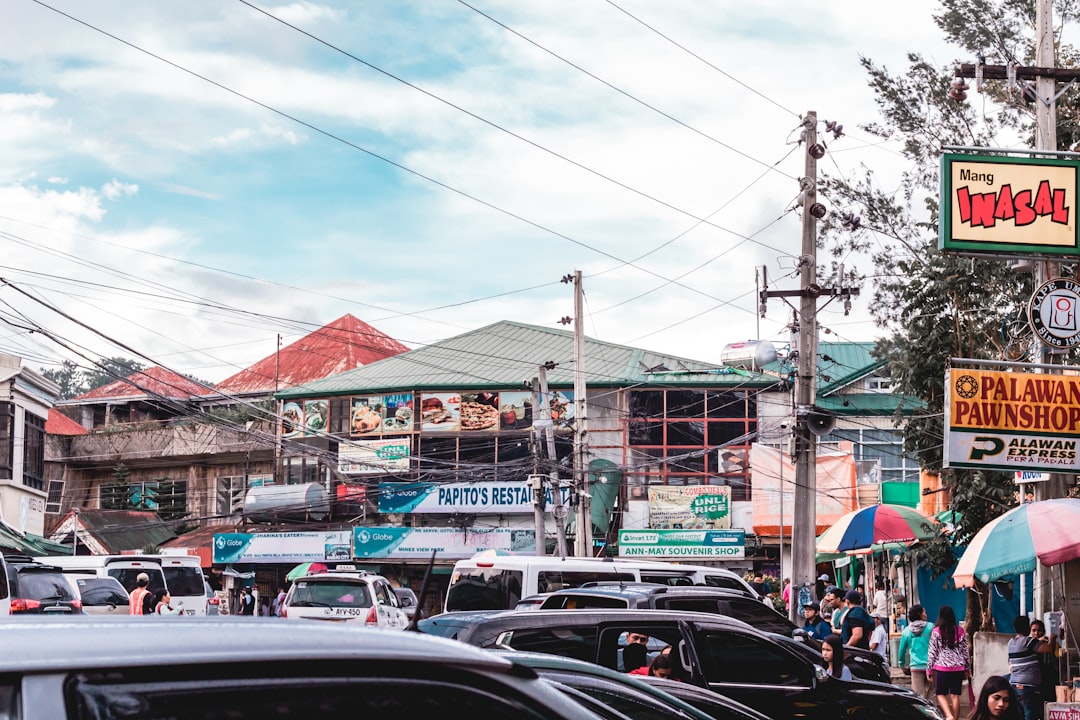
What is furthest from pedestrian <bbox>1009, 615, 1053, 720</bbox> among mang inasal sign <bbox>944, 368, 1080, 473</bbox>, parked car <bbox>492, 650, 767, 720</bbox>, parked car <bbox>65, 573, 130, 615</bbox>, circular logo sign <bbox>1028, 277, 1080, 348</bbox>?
parked car <bbox>65, 573, 130, 615</bbox>

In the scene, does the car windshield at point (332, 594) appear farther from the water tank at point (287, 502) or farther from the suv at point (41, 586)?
the water tank at point (287, 502)

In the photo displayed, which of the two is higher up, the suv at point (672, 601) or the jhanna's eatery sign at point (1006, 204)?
the jhanna's eatery sign at point (1006, 204)

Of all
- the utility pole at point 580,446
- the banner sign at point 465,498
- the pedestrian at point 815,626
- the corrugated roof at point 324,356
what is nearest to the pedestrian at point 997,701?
the pedestrian at point 815,626

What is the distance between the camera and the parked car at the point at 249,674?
2498 mm

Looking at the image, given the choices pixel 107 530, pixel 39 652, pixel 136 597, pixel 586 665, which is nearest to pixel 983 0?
pixel 136 597

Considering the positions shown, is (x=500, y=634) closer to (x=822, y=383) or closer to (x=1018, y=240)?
(x=1018, y=240)

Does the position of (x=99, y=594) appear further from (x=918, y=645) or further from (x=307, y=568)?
(x=307, y=568)

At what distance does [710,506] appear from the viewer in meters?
48.8

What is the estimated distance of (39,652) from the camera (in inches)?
99.5

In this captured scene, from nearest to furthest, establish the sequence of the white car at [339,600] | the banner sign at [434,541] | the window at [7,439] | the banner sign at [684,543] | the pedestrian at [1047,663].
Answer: the pedestrian at [1047,663] < the white car at [339,600] < the window at [7,439] < the banner sign at [684,543] < the banner sign at [434,541]

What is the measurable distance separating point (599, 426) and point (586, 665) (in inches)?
1774

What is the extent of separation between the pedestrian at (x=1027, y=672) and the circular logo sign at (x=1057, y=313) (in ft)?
11.8

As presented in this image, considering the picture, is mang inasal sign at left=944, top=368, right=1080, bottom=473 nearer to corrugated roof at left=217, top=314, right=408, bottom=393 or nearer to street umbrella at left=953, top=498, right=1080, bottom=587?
street umbrella at left=953, top=498, right=1080, bottom=587

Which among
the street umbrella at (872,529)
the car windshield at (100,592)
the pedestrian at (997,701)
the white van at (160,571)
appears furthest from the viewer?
the white van at (160,571)
